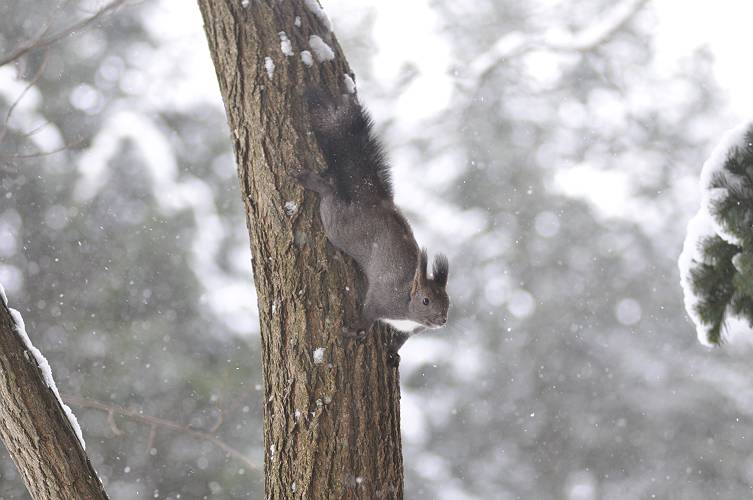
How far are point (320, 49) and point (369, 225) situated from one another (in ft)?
1.85

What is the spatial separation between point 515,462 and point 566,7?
3.53m

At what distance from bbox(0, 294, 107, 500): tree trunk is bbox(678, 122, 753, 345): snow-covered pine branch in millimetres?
1508

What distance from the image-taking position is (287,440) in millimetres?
2043

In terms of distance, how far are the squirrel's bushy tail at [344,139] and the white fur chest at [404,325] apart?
369mm

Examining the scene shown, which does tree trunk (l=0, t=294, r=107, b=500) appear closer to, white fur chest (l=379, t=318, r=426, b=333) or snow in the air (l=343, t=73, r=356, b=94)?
white fur chest (l=379, t=318, r=426, b=333)

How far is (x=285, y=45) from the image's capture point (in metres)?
2.29

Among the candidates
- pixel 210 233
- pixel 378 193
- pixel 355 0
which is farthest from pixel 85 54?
pixel 378 193

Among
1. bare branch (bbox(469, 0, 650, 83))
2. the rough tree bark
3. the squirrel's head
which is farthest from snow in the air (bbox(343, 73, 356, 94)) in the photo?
bare branch (bbox(469, 0, 650, 83))

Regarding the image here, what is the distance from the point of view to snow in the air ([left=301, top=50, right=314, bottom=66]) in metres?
2.29

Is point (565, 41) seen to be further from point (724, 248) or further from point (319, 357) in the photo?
point (724, 248)

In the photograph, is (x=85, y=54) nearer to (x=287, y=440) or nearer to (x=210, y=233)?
(x=210, y=233)

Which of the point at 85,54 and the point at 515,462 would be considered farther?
the point at 515,462

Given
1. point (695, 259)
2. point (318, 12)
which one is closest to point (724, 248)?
point (695, 259)

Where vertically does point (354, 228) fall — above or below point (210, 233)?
above
